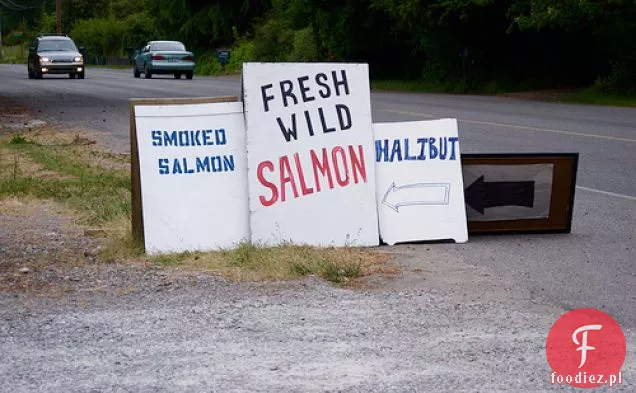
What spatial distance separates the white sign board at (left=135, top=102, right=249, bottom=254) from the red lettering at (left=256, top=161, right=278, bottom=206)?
0.41 feet

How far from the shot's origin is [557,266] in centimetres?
836

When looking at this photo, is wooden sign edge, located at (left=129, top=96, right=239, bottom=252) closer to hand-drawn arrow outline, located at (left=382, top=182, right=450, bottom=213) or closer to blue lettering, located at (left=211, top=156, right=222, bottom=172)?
blue lettering, located at (left=211, top=156, right=222, bottom=172)

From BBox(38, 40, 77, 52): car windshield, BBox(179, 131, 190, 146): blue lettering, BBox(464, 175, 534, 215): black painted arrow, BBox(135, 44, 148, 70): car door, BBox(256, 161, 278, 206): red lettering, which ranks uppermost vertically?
BBox(179, 131, 190, 146): blue lettering

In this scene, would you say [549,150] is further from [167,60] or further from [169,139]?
[167,60]

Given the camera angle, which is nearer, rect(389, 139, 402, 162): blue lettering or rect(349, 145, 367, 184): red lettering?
rect(349, 145, 367, 184): red lettering

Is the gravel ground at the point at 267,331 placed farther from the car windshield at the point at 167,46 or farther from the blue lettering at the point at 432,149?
the car windshield at the point at 167,46

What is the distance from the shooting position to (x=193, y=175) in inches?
353

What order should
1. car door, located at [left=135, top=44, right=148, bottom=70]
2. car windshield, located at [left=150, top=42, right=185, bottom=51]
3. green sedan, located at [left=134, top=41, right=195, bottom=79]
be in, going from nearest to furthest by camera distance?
green sedan, located at [left=134, top=41, right=195, bottom=79]
car door, located at [left=135, top=44, right=148, bottom=70]
car windshield, located at [left=150, top=42, right=185, bottom=51]

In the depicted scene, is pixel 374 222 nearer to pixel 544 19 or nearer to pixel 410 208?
pixel 410 208

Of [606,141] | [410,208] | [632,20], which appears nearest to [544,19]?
[632,20]

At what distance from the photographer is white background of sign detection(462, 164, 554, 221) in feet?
31.8

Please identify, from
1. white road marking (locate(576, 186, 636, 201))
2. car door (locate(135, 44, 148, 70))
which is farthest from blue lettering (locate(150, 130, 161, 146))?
car door (locate(135, 44, 148, 70))

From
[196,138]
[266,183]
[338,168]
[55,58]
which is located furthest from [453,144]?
[55,58]

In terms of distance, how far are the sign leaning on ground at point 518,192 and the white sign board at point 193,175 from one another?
1901 mm
